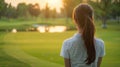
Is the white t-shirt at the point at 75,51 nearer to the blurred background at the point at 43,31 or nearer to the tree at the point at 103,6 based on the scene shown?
the blurred background at the point at 43,31

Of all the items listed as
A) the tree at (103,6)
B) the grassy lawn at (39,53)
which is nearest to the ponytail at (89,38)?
the grassy lawn at (39,53)

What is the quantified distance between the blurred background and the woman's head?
1064 cm

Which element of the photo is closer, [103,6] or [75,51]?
[75,51]

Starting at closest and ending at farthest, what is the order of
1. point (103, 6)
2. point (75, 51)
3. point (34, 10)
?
point (75, 51)
point (103, 6)
point (34, 10)

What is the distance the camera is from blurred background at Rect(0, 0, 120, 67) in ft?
56.5

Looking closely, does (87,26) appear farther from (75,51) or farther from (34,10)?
(34,10)

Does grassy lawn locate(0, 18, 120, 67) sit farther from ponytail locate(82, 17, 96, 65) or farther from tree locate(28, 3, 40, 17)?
tree locate(28, 3, 40, 17)

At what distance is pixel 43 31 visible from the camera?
52781 mm

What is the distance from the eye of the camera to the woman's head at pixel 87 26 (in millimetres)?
3771

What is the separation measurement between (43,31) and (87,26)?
49.1m

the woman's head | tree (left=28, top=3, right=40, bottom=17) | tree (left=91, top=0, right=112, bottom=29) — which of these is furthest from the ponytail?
tree (left=28, top=3, right=40, bottom=17)

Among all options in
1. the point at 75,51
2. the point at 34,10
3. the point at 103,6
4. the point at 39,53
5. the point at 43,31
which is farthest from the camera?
Result: the point at 34,10

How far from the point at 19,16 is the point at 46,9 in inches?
935

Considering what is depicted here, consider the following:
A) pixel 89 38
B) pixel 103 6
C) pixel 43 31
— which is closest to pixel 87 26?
pixel 89 38
